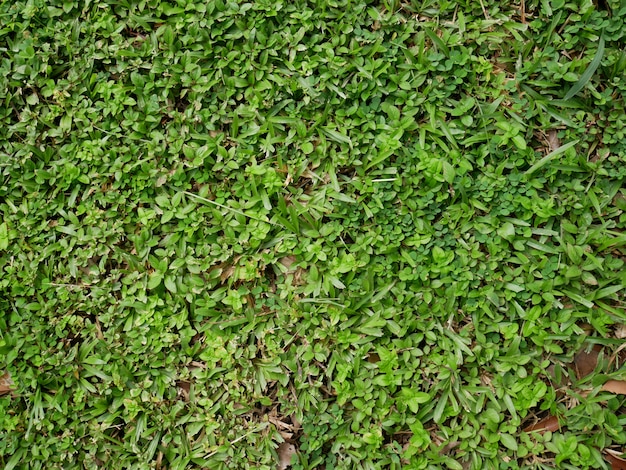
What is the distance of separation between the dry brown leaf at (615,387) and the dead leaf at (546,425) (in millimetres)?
277

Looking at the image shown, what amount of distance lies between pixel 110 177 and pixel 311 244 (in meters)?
1.14

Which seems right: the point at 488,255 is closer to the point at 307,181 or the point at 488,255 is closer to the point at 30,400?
the point at 307,181

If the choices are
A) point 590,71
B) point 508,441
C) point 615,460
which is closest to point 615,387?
point 615,460

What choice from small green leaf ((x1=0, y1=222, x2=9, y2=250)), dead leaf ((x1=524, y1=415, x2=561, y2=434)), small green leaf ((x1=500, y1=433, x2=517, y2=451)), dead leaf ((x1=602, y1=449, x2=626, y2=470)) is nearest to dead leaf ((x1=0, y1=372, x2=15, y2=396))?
small green leaf ((x1=0, y1=222, x2=9, y2=250))

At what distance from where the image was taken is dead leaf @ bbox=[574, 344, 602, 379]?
2.67m

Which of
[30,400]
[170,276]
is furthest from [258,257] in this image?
[30,400]

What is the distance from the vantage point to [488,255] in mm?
2709

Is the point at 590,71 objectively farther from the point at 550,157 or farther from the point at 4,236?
the point at 4,236

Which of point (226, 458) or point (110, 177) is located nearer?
point (226, 458)

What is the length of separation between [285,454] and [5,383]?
151 cm

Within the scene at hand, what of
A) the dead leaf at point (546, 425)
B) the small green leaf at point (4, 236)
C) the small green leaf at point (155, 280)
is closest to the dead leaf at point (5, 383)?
the small green leaf at point (4, 236)

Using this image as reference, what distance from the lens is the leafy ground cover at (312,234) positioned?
104 inches

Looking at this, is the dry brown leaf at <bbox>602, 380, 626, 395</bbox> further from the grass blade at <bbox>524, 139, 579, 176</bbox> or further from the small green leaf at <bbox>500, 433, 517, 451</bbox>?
the grass blade at <bbox>524, 139, 579, 176</bbox>

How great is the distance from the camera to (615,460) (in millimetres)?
2529
